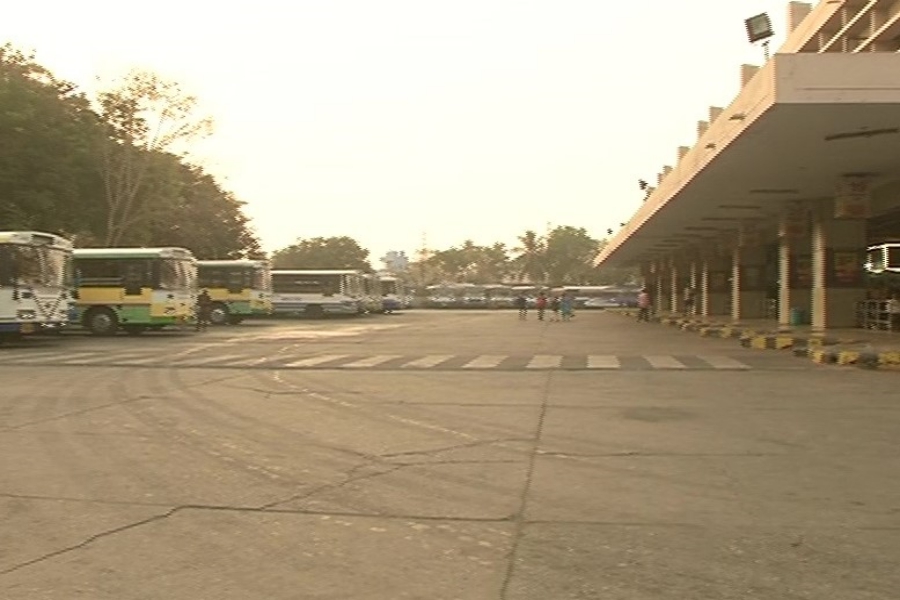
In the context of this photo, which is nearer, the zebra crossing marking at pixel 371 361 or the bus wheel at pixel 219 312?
the zebra crossing marking at pixel 371 361

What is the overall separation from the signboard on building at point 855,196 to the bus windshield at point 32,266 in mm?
21291

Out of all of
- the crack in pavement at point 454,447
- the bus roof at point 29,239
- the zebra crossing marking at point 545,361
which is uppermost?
the bus roof at point 29,239

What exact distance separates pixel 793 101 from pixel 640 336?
16680mm

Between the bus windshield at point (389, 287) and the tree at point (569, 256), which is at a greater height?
the tree at point (569, 256)

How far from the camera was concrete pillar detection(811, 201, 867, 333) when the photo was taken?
88.8ft

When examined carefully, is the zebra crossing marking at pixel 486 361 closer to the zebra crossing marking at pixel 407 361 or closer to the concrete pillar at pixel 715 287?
the zebra crossing marking at pixel 407 361

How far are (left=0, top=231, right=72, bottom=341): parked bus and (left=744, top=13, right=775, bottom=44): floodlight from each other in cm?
1911

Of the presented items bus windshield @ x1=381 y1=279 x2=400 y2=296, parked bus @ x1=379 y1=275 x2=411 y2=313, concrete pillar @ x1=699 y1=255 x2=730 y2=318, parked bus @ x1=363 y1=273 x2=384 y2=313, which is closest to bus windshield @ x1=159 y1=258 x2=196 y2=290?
parked bus @ x1=363 y1=273 x2=384 y2=313

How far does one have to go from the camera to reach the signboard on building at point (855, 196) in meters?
23.1

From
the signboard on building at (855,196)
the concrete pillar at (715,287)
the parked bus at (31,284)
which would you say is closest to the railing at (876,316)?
the signboard on building at (855,196)

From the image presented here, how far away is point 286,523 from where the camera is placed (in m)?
5.74

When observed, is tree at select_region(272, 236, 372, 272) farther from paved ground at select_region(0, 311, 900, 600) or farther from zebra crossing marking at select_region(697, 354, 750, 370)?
paved ground at select_region(0, 311, 900, 600)

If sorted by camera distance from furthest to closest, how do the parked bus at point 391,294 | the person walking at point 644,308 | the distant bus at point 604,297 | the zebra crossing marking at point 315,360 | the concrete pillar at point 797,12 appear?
the distant bus at point 604,297 → the parked bus at point 391,294 → the person walking at point 644,308 → the concrete pillar at point 797,12 → the zebra crossing marking at point 315,360

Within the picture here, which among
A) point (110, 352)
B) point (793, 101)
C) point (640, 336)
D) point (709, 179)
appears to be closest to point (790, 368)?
point (793, 101)
